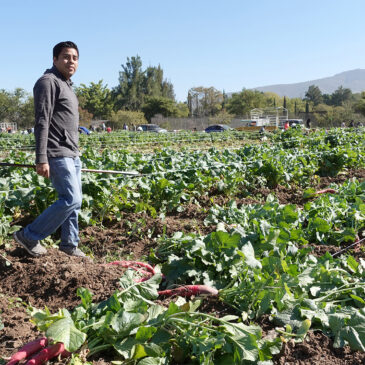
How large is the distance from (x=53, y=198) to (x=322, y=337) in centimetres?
351

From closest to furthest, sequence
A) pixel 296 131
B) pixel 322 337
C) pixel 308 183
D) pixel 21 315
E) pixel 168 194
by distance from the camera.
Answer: pixel 322 337 < pixel 21 315 < pixel 168 194 < pixel 308 183 < pixel 296 131

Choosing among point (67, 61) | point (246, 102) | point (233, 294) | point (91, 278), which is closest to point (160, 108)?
point (246, 102)

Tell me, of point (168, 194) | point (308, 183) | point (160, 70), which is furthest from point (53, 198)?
point (160, 70)

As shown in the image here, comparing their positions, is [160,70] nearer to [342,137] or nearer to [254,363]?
[342,137]

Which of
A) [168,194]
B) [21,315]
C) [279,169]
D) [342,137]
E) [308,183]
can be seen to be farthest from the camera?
[342,137]

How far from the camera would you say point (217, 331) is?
2100 millimetres

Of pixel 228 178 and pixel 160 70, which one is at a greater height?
pixel 160 70

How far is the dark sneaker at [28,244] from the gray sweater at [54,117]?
707 millimetres

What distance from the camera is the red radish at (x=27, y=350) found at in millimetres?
1972

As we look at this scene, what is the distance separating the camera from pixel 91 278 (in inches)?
→ 122

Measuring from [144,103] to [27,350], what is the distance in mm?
74983

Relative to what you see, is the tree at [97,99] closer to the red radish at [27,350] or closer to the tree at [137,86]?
the tree at [137,86]

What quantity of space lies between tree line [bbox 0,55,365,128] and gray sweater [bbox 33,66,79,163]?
51070 mm

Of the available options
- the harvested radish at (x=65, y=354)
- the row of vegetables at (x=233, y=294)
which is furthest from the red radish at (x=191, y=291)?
the harvested radish at (x=65, y=354)
